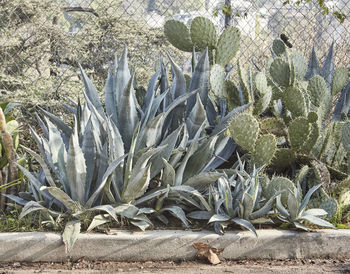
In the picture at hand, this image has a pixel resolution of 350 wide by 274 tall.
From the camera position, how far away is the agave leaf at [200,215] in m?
3.62

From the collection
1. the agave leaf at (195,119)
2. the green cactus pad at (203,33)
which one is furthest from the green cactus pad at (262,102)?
the green cactus pad at (203,33)

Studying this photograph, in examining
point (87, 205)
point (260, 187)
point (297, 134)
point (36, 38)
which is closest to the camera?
point (87, 205)

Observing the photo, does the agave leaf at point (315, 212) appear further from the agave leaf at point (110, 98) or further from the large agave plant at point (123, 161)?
the agave leaf at point (110, 98)

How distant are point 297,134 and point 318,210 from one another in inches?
28.3

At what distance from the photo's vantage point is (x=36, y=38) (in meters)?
7.03

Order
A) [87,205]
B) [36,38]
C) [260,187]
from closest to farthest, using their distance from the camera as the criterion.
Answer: [87,205] < [260,187] < [36,38]

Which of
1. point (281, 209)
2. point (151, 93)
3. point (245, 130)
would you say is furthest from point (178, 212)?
point (151, 93)

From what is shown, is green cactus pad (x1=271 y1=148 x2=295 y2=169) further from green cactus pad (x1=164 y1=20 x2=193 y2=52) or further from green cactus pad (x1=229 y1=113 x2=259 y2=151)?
green cactus pad (x1=164 y1=20 x2=193 y2=52)

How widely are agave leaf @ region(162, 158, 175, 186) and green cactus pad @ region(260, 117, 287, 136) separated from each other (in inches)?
43.0

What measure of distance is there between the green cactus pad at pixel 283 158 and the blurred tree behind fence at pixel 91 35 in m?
2.40

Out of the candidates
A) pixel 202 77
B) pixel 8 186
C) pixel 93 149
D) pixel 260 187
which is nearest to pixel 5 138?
pixel 8 186

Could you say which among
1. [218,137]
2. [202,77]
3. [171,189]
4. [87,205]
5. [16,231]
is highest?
[202,77]

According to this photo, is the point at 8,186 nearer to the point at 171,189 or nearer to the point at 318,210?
the point at 171,189

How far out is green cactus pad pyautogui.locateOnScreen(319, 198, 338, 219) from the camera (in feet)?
12.2
